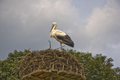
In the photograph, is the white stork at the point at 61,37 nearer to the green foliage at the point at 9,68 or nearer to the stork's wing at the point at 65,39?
the stork's wing at the point at 65,39

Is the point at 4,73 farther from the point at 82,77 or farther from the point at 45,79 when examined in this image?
the point at 82,77

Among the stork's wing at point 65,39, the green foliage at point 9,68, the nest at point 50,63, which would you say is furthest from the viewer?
the green foliage at point 9,68

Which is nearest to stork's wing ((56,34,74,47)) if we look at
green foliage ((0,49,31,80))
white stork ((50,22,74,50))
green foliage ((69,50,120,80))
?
white stork ((50,22,74,50))

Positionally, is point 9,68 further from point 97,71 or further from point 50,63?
point 50,63

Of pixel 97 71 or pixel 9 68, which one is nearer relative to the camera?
pixel 9 68

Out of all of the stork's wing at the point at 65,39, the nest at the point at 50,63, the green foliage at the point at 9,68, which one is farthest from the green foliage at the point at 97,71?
the nest at the point at 50,63

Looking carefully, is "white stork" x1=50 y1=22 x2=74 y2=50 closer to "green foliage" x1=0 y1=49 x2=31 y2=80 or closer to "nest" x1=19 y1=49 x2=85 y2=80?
"nest" x1=19 y1=49 x2=85 y2=80

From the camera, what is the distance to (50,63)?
25.5ft

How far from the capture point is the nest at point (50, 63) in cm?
774

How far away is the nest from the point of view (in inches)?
305

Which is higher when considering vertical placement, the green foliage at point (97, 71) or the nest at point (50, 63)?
the green foliage at point (97, 71)

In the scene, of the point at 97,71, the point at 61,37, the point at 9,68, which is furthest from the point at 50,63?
the point at 97,71

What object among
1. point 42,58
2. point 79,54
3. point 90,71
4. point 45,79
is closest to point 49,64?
point 42,58

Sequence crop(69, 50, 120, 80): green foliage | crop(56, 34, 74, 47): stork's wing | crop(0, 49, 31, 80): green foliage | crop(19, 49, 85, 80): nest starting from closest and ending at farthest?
1. crop(19, 49, 85, 80): nest
2. crop(56, 34, 74, 47): stork's wing
3. crop(0, 49, 31, 80): green foliage
4. crop(69, 50, 120, 80): green foliage
